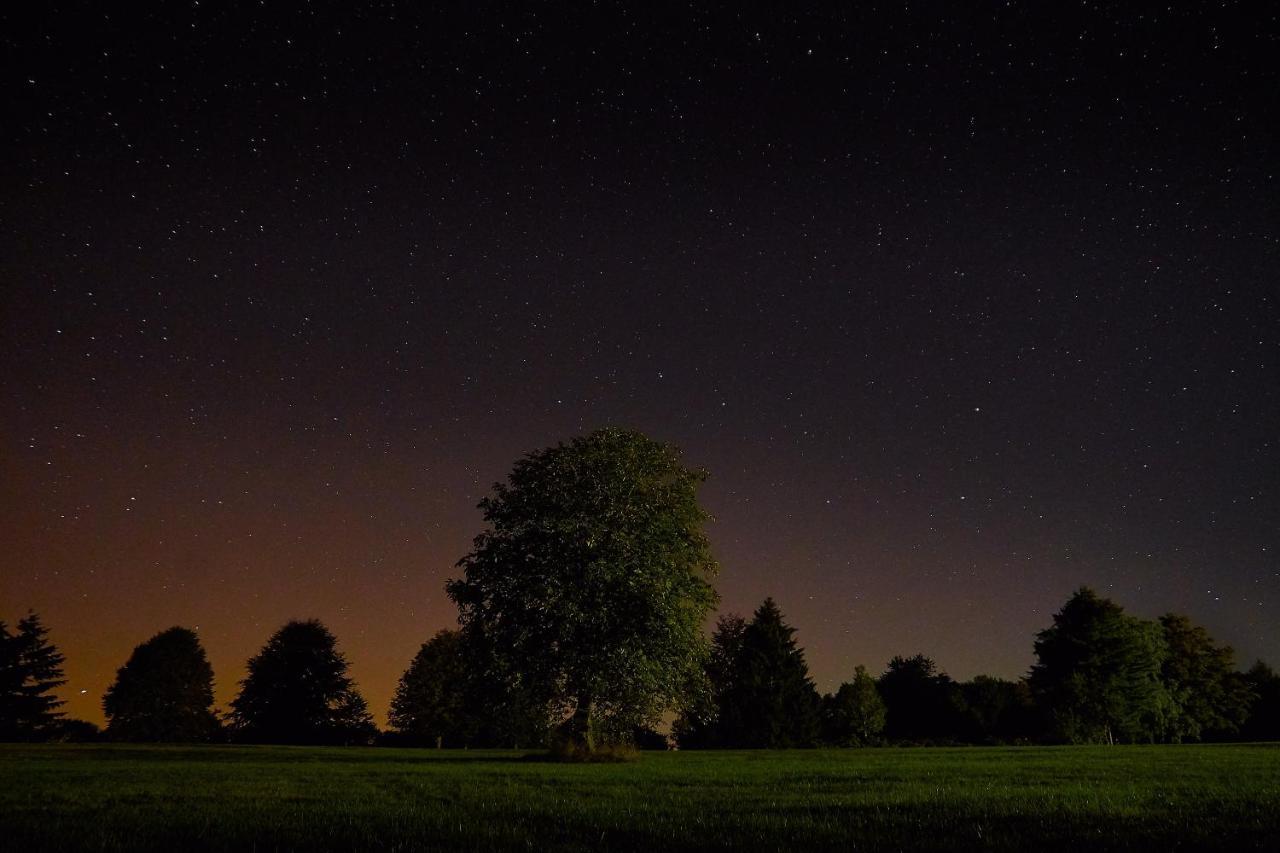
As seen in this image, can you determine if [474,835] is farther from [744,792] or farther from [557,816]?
[744,792]

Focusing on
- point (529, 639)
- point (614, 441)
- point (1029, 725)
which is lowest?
point (1029, 725)

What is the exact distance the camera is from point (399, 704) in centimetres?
7869

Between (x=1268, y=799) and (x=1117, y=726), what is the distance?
58104 mm

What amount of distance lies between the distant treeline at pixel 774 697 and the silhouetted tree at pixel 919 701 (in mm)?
247

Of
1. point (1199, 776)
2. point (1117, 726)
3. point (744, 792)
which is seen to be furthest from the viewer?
point (1117, 726)

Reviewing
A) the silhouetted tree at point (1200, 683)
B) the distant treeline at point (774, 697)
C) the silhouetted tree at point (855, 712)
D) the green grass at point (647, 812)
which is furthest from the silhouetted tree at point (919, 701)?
the green grass at point (647, 812)

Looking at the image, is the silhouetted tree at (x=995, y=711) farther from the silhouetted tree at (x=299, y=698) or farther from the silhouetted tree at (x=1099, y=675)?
the silhouetted tree at (x=299, y=698)

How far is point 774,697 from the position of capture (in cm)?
6425

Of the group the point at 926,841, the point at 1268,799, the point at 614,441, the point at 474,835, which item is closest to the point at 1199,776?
the point at 1268,799

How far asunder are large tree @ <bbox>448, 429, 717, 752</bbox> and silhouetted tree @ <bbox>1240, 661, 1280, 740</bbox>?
68733mm

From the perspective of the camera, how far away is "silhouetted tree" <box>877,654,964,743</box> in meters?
89.1

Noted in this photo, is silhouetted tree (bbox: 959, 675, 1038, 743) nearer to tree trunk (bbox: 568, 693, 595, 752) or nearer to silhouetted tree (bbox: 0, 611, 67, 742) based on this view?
tree trunk (bbox: 568, 693, 595, 752)

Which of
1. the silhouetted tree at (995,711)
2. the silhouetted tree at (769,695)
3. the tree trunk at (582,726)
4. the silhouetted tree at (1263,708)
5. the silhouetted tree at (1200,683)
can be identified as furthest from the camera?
the silhouetted tree at (995,711)

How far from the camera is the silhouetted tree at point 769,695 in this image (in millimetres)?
63562
